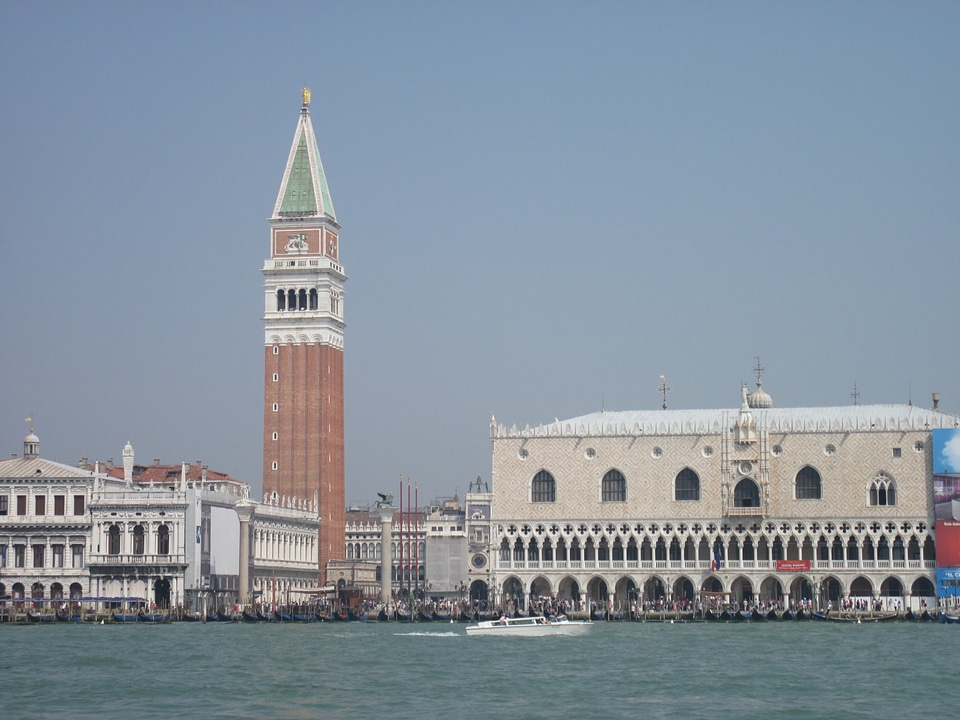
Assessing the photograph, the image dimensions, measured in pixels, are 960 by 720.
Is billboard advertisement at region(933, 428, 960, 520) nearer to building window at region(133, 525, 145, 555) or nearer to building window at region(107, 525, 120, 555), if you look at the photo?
building window at region(133, 525, 145, 555)

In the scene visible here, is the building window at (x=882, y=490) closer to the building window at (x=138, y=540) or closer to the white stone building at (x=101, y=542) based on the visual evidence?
the white stone building at (x=101, y=542)

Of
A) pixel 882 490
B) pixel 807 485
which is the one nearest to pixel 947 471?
pixel 882 490

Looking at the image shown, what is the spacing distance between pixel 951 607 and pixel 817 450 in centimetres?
858

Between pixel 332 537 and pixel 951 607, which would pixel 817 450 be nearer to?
pixel 951 607

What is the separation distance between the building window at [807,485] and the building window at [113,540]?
97.6 feet

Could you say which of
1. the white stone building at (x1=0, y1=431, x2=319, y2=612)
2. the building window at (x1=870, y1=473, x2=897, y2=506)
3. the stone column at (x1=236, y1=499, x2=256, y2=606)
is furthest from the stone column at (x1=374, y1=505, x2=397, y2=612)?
the building window at (x1=870, y1=473, x2=897, y2=506)

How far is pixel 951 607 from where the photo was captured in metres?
71.2

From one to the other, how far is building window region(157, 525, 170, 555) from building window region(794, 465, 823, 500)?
2748 centimetres

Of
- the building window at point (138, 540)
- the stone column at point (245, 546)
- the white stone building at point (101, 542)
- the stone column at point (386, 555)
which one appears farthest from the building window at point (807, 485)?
A: the building window at point (138, 540)

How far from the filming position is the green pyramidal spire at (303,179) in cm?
9406

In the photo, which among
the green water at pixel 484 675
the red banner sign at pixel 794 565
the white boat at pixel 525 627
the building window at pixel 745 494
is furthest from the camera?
the building window at pixel 745 494

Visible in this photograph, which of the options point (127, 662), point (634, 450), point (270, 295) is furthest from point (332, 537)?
point (127, 662)

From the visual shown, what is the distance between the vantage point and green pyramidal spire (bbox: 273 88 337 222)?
309 ft

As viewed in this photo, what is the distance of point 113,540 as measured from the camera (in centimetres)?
7812
